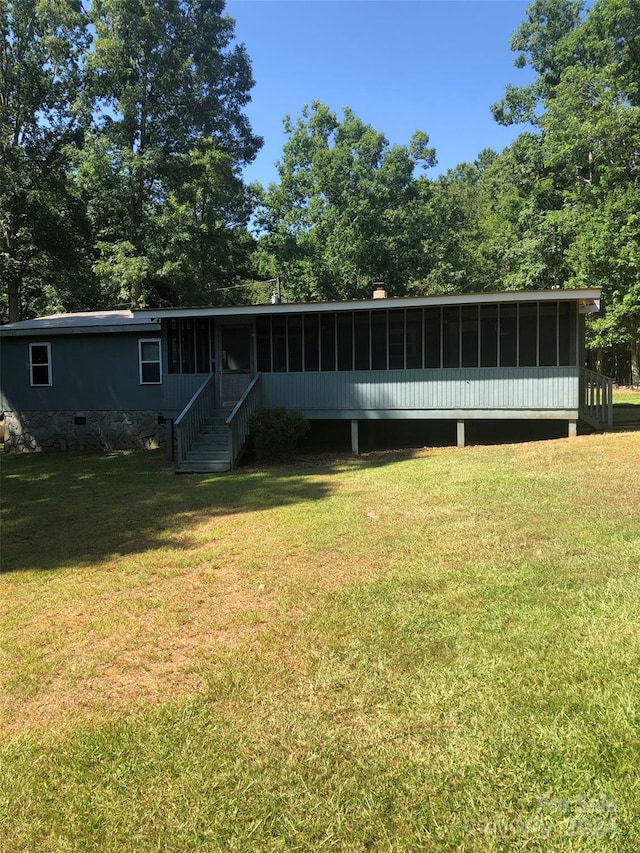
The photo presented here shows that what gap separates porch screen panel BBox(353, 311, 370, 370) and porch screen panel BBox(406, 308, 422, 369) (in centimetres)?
93

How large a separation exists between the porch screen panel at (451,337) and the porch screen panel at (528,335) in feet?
4.25

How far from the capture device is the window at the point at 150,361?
15.4 meters

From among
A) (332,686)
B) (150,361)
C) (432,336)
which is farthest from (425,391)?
(332,686)

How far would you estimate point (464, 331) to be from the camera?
12.8 m

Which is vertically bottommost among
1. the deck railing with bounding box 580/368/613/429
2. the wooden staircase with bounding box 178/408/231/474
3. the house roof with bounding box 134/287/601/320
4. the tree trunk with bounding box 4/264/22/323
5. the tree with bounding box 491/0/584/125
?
the wooden staircase with bounding box 178/408/231/474

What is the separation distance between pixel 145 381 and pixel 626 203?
64.4 ft

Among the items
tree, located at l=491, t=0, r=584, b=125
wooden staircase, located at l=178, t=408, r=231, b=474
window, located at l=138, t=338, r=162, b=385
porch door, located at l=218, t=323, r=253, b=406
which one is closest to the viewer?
wooden staircase, located at l=178, t=408, r=231, b=474

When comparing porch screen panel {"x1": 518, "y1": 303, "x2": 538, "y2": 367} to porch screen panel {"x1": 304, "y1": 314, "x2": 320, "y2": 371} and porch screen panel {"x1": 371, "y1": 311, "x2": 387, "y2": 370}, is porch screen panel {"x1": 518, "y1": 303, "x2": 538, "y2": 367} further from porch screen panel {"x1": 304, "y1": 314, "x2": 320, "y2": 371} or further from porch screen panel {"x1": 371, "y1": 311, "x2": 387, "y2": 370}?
porch screen panel {"x1": 304, "y1": 314, "x2": 320, "y2": 371}

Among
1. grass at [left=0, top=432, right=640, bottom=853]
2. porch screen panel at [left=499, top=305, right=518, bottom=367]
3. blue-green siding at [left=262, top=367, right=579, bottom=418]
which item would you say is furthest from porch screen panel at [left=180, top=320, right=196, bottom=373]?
grass at [left=0, top=432, right=640, bottom=853]

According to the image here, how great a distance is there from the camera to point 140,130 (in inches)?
969

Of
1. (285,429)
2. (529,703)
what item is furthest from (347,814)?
(285,429)

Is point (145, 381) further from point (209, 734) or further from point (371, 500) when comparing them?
point (209, 734)

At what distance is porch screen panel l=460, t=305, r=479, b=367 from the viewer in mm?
12711

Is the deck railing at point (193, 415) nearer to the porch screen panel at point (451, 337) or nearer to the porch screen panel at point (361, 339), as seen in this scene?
the porch screen panel at point (361, 339)
